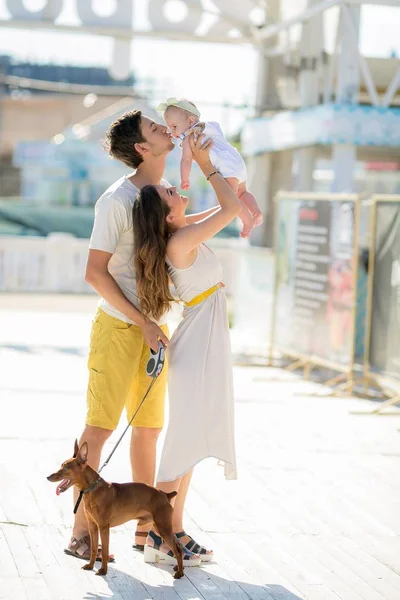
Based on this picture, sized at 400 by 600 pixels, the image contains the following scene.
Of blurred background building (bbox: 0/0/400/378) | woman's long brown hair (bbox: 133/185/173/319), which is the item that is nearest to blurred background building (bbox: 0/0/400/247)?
blurred background building (bbox: 0/0/400/378)

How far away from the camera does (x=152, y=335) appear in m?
4.33

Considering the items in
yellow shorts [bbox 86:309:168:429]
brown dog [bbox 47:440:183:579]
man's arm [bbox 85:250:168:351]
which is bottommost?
brown dog [bbox 47:440:183:579]

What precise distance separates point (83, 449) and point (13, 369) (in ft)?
20.1

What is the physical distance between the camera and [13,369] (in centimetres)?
1011

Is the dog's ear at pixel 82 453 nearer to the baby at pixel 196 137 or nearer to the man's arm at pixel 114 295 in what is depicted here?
the man's arm at pixel 114 295

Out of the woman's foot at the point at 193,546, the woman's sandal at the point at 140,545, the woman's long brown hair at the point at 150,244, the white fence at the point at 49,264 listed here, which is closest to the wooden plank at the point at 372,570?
the woman's foot at the point at 193,546

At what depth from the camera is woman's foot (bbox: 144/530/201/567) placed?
4.40m

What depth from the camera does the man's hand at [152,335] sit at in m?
4.33

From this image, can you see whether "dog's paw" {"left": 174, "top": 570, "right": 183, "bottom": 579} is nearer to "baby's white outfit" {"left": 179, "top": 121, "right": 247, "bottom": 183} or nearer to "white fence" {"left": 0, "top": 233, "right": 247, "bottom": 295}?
"baby's white outfit" {"left": 179, "top": 121, "right": 247, "bottom": 183}

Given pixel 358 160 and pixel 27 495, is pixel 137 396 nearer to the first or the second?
pixel 27 495

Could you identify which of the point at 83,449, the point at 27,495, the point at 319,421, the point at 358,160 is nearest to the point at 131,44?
the point at 358,160

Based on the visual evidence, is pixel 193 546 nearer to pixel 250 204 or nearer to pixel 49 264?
pixel 250 204

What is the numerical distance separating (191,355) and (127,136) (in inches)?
35.1

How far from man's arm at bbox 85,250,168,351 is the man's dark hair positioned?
1.35 feet
